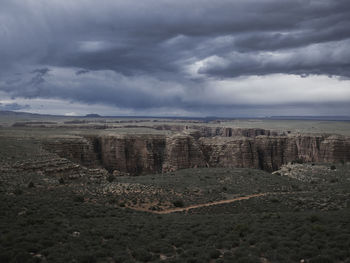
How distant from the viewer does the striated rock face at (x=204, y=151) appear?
275 feet

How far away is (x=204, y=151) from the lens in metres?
93.1

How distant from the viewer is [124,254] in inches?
569

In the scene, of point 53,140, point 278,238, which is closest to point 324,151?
point 53,140

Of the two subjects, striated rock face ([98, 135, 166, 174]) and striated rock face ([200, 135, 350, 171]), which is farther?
striated rock face ([200, 135, 350, 171])

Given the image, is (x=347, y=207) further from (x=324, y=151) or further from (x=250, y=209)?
(x=324, y=151)

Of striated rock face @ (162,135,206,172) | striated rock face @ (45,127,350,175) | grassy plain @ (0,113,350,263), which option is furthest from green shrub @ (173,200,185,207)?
striated rock face @ (162,135,206,172)

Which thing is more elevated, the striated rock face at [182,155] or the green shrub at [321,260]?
the green shrub at [321,260]

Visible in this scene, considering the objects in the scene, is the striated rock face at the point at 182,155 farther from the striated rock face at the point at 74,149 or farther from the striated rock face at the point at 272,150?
the striated rock face at the point at 74,149

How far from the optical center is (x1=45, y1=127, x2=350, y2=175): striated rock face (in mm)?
83938

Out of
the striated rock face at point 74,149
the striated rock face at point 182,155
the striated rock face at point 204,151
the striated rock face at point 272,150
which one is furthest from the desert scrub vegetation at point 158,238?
the striated rock face at point 272,150

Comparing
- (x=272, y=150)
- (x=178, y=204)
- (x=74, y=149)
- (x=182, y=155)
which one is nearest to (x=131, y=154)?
(x=182, y=155)

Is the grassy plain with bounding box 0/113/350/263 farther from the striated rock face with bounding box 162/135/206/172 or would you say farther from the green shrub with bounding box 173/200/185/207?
the striated rock face with bounding box 162/135/206/172

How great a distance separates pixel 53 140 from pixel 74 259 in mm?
A: 61521

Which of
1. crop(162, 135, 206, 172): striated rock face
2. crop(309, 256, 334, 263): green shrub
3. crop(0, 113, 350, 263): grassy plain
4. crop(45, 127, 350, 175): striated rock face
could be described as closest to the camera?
crop(309, 256, 334, 263): green shrub
